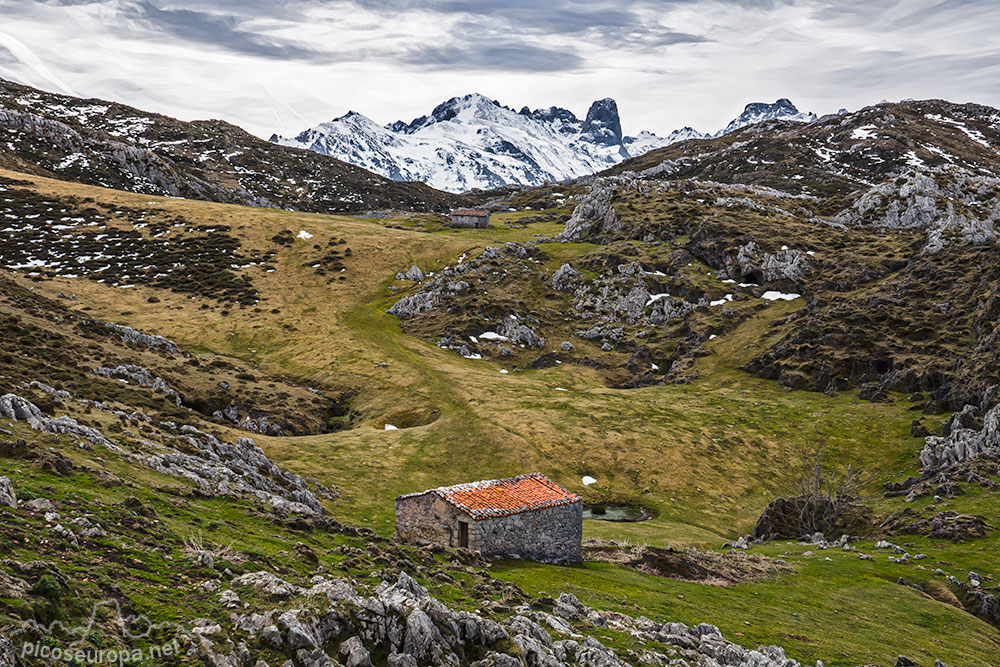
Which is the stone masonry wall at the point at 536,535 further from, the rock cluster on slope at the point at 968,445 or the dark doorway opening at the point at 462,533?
the rock cluster on slope at the point at 968,445

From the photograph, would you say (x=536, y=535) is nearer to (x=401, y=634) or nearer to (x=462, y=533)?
(x=462, y=533)

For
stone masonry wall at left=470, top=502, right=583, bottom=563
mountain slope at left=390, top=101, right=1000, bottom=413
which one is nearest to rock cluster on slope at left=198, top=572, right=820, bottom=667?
stone masonry wall at left=470, top=502, right=583, bottom=563

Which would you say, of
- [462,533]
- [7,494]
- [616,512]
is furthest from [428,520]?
[616,512]

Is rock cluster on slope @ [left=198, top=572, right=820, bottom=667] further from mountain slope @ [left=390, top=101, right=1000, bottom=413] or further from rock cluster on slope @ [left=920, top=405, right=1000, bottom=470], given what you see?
mountain slope @ [left=390, top=101, right=1000, bottom=413]

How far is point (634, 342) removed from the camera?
366 feet

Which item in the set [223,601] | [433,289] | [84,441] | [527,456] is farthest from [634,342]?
[223,601]

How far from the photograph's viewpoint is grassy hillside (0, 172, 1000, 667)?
30094mm

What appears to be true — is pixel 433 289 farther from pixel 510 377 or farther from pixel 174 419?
pixel 174 419
